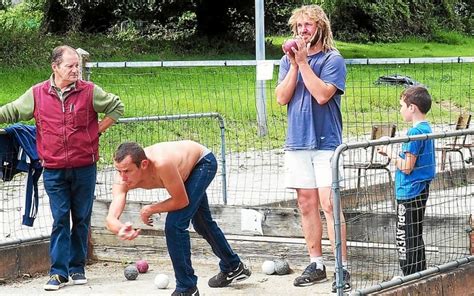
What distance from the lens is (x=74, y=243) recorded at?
8.05m

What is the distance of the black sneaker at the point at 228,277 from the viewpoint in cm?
764

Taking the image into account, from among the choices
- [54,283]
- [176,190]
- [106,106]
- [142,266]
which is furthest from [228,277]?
[106,106]

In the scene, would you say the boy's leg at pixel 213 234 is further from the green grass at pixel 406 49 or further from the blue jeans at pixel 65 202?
the green grass at pixel 406 49

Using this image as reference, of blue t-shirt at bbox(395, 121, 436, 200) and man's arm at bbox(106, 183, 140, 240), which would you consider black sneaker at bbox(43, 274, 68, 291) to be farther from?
blue t-shirt at bbox(395, 121, 436, 200)

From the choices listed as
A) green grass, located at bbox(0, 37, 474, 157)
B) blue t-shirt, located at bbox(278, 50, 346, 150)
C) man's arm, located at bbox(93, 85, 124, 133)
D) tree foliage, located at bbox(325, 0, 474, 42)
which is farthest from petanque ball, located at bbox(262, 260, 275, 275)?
tree foliage, located at bbox(325, 0, 474, 42)

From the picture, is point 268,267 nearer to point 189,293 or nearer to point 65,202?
point 189,293

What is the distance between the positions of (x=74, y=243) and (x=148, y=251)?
0.92 meters

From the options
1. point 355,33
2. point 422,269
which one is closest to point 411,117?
point 422,269

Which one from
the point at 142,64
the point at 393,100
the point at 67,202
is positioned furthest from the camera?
the point at 393,100

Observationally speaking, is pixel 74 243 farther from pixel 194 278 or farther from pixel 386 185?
pixel 386 185

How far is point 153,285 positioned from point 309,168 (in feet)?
5.13

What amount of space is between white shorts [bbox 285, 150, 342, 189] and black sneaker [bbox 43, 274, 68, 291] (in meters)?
1.89

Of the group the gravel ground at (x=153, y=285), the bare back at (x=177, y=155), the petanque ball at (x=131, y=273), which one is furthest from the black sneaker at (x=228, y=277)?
the bare back at (x=177, y=155)

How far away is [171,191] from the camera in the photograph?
6762 millimetres
